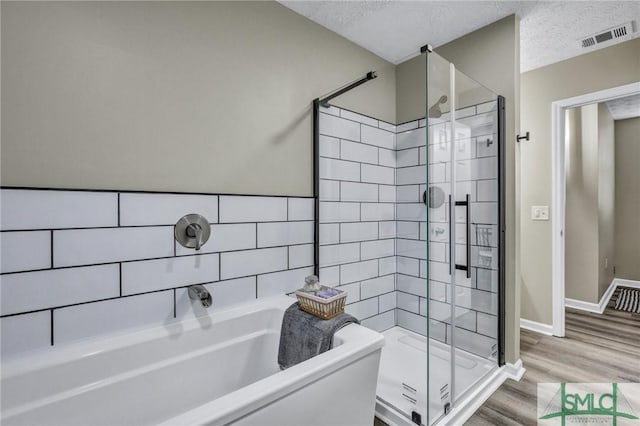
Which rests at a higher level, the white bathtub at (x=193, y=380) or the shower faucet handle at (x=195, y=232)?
the shower faucet handle at (x=195, y=232)

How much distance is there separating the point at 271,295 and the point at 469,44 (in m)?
2.16

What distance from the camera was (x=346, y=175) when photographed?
2.04 m

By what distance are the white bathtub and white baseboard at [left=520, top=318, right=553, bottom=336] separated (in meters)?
2.30

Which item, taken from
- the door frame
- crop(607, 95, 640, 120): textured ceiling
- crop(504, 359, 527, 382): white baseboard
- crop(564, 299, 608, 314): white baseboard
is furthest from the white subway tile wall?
crop(607, 95, 640, 120): textured ceiling

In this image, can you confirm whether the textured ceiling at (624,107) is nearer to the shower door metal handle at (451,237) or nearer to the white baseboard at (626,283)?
the white baseboard at (626,283)

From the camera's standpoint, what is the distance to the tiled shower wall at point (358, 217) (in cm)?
196

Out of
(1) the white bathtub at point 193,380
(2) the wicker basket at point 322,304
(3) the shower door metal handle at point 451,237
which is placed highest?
(3) the shower door metal handle at point 451,237

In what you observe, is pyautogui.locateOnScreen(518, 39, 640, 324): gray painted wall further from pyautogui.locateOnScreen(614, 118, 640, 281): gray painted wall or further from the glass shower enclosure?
pyautogui.locateOnScreen(614, 118, 640, 281): gray painted wall

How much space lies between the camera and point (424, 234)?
1.57 m

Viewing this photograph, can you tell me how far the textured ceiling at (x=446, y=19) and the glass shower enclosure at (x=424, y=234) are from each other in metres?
0.53

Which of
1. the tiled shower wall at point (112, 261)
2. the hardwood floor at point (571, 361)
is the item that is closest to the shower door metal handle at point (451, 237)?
the hardwood floor at point (571, 361)

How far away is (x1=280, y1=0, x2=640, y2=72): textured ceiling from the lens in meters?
1.85

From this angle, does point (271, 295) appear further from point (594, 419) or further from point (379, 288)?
point (594, 419)

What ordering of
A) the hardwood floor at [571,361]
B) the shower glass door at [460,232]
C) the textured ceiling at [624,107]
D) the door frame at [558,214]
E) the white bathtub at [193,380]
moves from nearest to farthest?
1. the white bathtub at [193,380]
2. the shower glass door at [460,232]
3. the hardwood floor at [571,361]
4. the door frame at [558,214]
5. the textured ceiling at [624,107]
